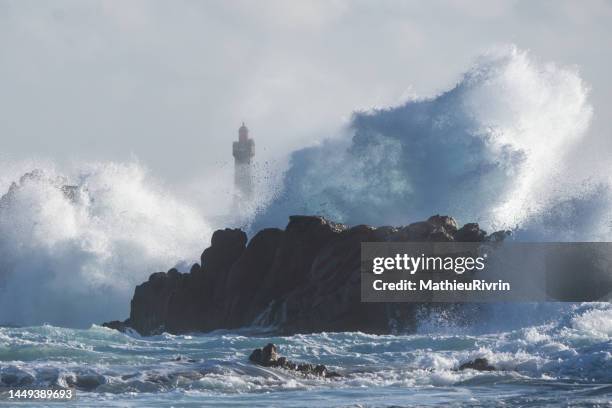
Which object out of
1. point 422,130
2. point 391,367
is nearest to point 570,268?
point 422,130

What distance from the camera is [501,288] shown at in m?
35.0

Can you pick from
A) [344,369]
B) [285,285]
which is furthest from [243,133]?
[344,369]

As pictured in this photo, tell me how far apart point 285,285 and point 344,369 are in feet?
44.2

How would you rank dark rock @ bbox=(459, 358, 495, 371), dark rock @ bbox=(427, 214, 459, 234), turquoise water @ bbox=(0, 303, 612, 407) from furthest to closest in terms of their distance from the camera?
1. dark rock @ bbox=(427, 214, 459, 234)
2. dark rock @ bbox=(459, 358, 495, 371)
3. turquoise water @ bbox=(0, 303, 612, 407)

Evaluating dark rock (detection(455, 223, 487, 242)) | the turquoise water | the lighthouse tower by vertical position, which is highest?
the lighthouse tower

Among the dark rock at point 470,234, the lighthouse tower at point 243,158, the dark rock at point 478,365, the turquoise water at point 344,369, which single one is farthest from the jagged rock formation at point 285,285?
the lighthouse tower at point 243,158

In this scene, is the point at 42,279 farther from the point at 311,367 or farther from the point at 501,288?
the point at 311,367

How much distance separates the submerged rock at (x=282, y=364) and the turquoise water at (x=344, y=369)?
0.29 metres

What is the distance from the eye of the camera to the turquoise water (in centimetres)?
1923

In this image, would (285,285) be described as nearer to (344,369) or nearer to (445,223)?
(445,223)

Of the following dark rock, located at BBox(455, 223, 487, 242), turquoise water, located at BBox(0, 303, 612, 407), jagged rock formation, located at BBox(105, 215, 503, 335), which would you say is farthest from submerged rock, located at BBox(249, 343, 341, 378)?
dark rock, located at BBox(455, 223, 487, 242)

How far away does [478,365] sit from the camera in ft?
73.9

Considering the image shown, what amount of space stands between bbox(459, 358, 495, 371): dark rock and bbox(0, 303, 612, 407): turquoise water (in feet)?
0.78

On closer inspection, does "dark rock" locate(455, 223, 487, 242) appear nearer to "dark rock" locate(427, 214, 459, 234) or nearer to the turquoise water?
"dark rock" locate(427, 214, 459, 234)
